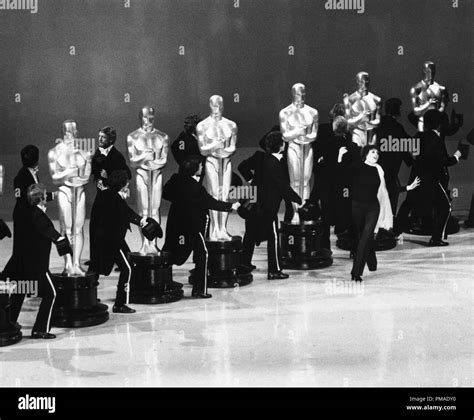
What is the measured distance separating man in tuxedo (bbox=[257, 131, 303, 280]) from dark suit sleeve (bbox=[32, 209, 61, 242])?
3.43 meters

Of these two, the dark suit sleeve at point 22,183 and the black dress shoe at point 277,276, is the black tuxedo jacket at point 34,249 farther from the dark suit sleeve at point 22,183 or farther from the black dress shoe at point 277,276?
the black dress shoe at point 277,276

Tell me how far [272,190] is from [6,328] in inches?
154

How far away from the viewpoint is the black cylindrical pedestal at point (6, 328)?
9.68m

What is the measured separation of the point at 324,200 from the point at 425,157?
155cm

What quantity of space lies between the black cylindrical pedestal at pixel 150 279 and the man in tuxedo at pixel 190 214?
0.81 feet

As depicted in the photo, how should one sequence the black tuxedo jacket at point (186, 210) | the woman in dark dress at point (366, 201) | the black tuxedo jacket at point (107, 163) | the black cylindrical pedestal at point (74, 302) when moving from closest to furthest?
the black cylindrical pedestal at point (74, 302)
the black tuxedo jacket at point (186, 210)
the woman in dark dress at point (366, 201)
the black tuxedo jacket at point (107, 163)

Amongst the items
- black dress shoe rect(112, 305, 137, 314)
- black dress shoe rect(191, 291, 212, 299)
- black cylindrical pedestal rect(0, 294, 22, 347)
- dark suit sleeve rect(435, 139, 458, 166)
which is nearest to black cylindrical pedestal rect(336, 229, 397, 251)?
dark suit sleeve rect(435, 139, 458, 166)

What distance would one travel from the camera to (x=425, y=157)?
14.4 m

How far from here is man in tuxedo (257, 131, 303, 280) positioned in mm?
12461

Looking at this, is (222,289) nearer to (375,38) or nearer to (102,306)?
(102,306)

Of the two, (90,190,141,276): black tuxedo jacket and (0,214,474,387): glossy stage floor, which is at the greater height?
(90,190,141,276): black tuxedo jacket

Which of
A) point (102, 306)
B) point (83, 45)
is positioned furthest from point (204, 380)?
point (83, 45)

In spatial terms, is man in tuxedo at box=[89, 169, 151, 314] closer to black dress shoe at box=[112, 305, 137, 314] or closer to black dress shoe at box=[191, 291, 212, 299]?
black dress shoe at box=[112, 305, 137, 314]

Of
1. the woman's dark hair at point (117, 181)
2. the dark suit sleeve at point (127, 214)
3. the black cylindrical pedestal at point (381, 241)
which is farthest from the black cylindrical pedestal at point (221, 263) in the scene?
the black cylindrical pedestal at point (381, 241)
